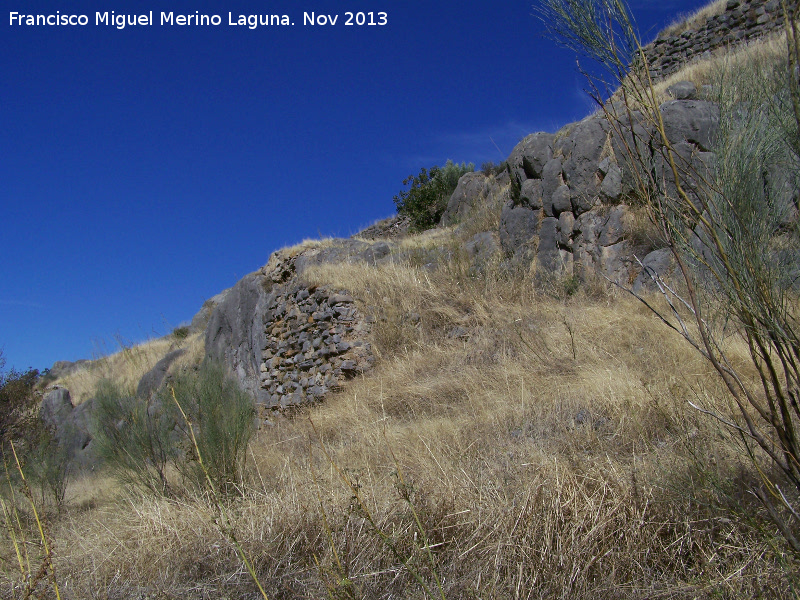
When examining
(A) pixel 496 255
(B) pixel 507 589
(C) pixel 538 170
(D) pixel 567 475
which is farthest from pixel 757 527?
(C) pixel 538 170

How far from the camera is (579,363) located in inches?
205

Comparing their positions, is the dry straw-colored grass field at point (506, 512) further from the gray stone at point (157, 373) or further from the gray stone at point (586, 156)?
the gray stone at point (157, 373)

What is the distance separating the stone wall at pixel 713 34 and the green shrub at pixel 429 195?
7.16 m

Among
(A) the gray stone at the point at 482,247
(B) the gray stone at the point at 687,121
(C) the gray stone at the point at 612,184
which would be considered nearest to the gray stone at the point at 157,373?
(A) the gray stone at the point at 482,247

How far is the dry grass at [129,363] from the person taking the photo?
14367 millimetres

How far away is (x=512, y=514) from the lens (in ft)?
8.14

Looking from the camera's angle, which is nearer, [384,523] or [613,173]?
[384,523]

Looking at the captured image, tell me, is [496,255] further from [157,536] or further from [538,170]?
[157,536]

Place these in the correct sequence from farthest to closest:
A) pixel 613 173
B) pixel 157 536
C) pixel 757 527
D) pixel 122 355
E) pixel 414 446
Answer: pixel 122 355
pixel 613 173
pixel 414 446
pixel 157 536
pixel 757 527

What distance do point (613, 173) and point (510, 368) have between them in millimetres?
4339

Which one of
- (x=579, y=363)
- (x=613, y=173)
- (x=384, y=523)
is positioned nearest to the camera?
(x=384, y=523)

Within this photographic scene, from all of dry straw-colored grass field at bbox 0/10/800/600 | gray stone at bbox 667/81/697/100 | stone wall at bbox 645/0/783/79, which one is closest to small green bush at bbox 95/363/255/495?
dry straw-colored grass field at bbox 0/10/800/600

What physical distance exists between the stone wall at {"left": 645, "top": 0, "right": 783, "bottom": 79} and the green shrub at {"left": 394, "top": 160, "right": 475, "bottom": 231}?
7.16m

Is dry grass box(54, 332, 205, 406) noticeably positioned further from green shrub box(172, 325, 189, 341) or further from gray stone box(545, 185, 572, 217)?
gray stone box(545, 185, 572, 217)
